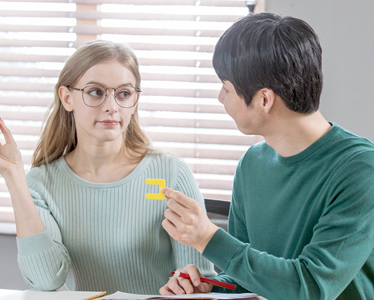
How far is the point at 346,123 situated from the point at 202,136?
2.30 ft

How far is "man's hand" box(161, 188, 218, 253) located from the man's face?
275 millimetres

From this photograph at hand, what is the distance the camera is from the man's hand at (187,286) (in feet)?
3.24

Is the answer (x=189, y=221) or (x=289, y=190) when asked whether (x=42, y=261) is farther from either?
(x=289, y=190)

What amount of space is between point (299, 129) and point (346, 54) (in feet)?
3.19

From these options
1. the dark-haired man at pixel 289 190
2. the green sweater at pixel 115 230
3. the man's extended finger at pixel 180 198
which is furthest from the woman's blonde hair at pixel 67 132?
the man's extended finger at pixel 180 198

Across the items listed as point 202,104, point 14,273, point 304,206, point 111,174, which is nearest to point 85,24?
point 202,104

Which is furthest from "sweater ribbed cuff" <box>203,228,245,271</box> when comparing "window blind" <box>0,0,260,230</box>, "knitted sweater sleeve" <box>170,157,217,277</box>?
"window blind" <box>0,0,260,230</box>

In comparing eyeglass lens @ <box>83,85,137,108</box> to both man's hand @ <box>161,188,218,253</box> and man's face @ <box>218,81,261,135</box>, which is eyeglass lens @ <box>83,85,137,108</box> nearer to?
man's face @ <box>218,81,261,135</box>

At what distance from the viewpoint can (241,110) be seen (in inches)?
38.5

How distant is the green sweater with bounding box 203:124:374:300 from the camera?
0.78 metres

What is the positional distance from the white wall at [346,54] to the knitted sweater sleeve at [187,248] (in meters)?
0.83

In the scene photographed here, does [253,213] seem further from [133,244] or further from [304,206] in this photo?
[133,244]

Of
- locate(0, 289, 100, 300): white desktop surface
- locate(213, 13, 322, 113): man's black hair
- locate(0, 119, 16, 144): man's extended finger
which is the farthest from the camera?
locate(0, 119, 16, 144): man's extended finger

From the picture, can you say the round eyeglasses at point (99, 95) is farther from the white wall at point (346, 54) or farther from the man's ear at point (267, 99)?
the white wall at point (346, 54)
